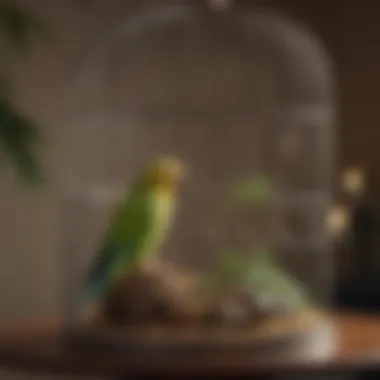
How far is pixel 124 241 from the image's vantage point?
139cm

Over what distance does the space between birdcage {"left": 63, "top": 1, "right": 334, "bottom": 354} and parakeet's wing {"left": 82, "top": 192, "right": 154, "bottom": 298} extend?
0.30 feet

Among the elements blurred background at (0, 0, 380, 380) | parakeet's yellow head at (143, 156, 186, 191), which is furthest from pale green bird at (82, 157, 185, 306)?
blurred background at (0, 0, 380, 380)

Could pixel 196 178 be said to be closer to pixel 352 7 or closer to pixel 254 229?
pixel 254 229

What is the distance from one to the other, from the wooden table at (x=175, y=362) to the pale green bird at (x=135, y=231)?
0.13m

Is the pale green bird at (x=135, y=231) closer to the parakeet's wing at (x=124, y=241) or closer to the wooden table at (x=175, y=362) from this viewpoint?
the parakeet's wing at (x=124, y=241)

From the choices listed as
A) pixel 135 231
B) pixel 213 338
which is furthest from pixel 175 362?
pixel 135 231

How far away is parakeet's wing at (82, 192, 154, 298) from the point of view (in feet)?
4.55

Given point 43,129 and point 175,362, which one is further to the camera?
point 43,129

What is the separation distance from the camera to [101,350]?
4.19 ft

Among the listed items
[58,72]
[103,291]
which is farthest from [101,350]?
[58,72]

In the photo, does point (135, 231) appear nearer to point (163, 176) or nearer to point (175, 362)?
point (163, 176)

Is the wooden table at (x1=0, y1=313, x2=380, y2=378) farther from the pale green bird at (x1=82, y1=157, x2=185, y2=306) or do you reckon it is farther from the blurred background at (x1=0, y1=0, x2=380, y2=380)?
the blurred background at (x1=0, y1=0, x2=380, y2=380)

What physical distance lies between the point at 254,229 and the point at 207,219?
2.9 inches

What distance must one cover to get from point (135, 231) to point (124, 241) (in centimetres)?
2
